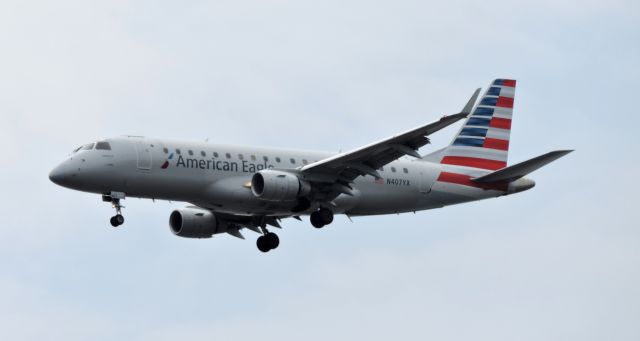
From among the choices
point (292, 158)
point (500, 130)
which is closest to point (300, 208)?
point (292, 158)

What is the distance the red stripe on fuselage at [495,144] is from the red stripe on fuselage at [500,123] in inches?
31.1

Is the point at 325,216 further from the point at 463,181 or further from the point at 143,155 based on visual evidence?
the point at 143,155

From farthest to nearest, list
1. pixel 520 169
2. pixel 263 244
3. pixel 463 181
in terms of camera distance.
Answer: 1. pixel 263 244
2. pixel 463 181
3. pixel 520 169

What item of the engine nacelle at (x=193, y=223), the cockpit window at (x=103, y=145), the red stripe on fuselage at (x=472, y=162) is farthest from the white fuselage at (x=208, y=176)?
the engine nacelle at (x=193, y=223)

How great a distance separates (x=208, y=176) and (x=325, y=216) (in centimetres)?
519

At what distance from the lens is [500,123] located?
64312mm

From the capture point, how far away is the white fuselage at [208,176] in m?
53.4

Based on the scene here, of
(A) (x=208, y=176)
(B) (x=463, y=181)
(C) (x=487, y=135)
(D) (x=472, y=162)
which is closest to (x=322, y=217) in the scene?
(A) (x=208, y=176)

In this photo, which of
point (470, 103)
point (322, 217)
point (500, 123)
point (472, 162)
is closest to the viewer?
point (470, 103)

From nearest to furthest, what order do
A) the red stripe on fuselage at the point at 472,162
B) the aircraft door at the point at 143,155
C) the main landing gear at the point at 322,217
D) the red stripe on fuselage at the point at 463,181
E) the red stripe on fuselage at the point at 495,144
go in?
the aircraft door at the point at 143,155 < the main landing gear at the point at 322,217 < the red stripe on fuselage at the point at 463,181 < the red stripe on fuselage at the point at 472,162 < the red stripe on fuselage at the point at 495,144

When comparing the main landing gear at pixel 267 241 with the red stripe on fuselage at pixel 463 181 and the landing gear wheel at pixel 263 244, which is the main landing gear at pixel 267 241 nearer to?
the landing gear wheel at pixel 263 244

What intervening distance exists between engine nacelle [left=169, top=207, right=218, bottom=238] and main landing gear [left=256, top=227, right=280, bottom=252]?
80.7 inches

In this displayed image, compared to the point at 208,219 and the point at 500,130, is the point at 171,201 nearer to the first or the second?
the point at 208,219

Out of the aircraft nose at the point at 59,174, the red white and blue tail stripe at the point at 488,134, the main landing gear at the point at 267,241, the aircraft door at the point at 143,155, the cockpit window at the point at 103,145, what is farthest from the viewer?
the red white and blue tail stripe at the point at 488,134
